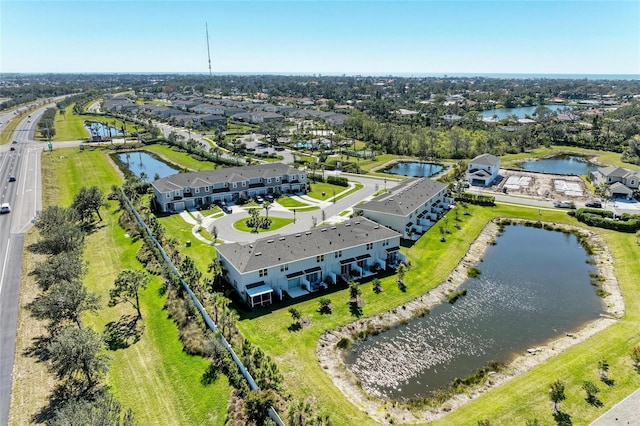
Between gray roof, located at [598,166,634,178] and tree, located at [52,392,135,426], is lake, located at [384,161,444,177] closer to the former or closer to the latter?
gray roof, located at [598,166,634,178]

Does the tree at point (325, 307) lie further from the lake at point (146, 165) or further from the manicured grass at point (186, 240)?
the lake at point (146, 165)

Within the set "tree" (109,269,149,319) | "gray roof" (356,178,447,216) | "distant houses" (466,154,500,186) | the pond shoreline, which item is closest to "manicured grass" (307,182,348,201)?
"gray roof" (356,178,447,216)

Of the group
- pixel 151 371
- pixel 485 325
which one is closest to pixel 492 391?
pixel 485 325

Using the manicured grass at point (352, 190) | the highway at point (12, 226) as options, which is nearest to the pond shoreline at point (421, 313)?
the highway at point (12, 226)

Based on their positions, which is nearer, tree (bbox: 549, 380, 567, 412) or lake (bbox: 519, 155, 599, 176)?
tree (bbox: 549, 380, 567, 412)

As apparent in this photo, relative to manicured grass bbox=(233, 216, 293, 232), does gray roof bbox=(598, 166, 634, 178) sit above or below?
above

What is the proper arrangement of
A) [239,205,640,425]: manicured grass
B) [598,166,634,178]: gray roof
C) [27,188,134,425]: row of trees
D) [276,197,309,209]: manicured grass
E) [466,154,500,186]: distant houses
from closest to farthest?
[27,188,134,425]: row of trees → [239,205,640,425]: manicured grass → [276,197,309,209]: manicured grass → [598,166,634,178]: gray roof → [466,154,500,186]: distant houses
